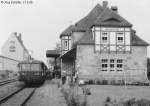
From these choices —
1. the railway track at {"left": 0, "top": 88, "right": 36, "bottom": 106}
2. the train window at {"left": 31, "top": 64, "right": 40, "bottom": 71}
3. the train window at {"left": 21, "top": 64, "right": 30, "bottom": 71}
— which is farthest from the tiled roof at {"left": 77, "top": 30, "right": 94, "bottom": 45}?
the railway track at {"left": 0, "top": 88, "right": 36, "bottom": 106}

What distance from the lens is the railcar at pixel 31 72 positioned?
100 feet

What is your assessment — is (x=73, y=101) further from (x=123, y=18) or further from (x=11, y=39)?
(x=11, y=39)

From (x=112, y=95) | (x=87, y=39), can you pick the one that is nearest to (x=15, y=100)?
(x=112, y=95)

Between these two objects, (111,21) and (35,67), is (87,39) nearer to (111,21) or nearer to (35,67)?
(111,21)

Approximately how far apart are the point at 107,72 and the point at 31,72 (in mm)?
8544

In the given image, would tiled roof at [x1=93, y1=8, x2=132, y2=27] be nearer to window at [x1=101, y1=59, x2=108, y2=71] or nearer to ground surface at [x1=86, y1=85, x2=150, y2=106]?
window at [x1=101, y1=59, x2=108, y2=71]

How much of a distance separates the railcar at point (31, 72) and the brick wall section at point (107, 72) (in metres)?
5.24

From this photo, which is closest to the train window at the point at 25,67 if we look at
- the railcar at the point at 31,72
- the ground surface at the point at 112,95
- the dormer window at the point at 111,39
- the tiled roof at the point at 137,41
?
the railcar at the point at 31,72

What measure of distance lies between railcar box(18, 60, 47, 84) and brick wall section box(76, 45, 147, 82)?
524 cm

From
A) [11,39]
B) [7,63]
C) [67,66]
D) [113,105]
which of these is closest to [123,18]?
[67,66]

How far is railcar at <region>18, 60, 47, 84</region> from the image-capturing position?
3049cm

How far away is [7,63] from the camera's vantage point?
72.1 meters

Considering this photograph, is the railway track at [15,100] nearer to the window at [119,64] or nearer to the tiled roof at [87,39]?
the tiled roof at [87,39]

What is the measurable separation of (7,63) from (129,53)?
41497mm
